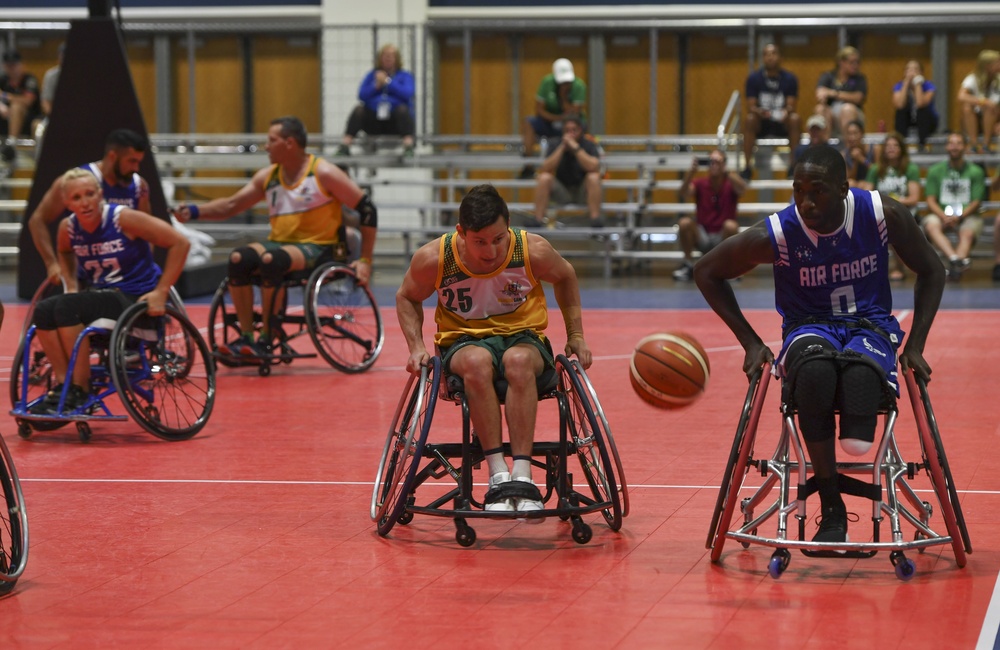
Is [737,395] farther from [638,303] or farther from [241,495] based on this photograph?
[638,303]

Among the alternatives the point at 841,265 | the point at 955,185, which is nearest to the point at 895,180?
the point at 955,185

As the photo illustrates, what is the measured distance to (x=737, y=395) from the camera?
8.71 metres

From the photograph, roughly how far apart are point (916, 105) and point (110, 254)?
11.9m

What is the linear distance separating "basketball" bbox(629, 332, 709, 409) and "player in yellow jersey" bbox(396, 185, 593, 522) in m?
0.25

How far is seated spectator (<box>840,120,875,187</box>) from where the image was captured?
15234 millimetres

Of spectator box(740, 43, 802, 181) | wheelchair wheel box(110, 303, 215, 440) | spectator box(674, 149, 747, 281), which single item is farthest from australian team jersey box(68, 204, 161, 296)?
spectator box(740, 43, 802, 181)

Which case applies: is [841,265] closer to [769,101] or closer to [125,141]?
[125,141]

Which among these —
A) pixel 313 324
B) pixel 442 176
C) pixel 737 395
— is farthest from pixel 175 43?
pixel 737 395

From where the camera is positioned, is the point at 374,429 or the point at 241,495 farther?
the point at 374,429

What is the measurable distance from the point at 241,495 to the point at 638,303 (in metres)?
7.96

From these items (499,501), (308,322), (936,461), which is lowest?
(499,501)

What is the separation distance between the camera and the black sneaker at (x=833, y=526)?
15.2 ft

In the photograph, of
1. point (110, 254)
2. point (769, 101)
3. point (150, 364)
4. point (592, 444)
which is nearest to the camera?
point (592, 444)

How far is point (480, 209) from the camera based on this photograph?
516 cm
